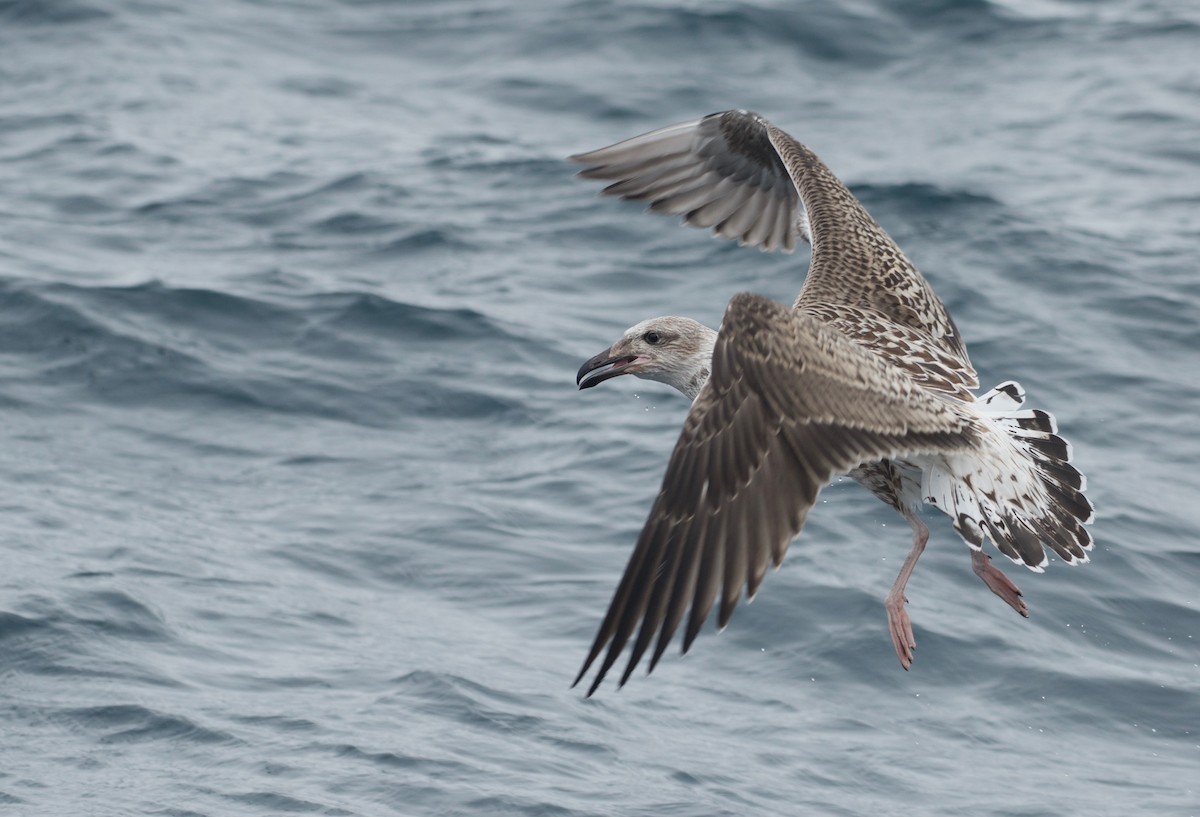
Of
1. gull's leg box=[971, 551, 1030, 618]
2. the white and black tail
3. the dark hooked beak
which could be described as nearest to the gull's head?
the dark hooked beak

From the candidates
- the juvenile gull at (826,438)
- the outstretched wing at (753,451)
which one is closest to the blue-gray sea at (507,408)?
the juvenile gull at (826,438)

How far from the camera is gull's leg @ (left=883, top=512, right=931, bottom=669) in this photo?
22.7 ft

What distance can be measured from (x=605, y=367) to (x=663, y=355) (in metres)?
0.25

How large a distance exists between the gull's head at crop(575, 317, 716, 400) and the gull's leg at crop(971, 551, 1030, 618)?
129cm

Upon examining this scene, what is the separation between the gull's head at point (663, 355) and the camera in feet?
24.1

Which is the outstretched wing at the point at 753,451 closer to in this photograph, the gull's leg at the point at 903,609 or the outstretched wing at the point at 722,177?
the gull's leg at the point at 903,609

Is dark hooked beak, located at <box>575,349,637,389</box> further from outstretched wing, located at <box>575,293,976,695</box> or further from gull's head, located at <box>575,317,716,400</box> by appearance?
outstretched wing, located at <box>575,293,976,695</box>

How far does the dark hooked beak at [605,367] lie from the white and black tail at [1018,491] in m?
1.30

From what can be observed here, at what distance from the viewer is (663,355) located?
7.36 metres

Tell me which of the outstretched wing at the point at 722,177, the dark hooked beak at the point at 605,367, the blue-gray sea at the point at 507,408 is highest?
the outstretched wing at the point at 722,177

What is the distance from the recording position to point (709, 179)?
9.58 m

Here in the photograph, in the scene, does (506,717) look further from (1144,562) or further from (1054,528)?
(1144,562)

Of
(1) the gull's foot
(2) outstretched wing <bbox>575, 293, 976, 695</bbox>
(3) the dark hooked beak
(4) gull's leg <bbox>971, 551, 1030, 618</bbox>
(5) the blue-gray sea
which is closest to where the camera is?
(2) outstretched wing <bbox>575, 293, 976, 695</bbox>

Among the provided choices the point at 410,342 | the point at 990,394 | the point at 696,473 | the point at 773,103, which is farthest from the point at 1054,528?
the point at 773,103
